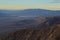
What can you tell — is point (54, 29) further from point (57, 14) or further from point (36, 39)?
point (57, 14)

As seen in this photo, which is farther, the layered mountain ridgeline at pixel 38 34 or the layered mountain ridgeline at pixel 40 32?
the layered mountain ridgeline at pixel 40 32

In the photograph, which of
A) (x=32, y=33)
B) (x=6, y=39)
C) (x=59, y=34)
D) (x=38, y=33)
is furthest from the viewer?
(x=6, y=39)

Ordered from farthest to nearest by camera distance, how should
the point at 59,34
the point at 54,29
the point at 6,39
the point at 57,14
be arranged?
1. the point at 57,14
2. the point at 6,39
3. the point at 54,29
4. the point at 59,34

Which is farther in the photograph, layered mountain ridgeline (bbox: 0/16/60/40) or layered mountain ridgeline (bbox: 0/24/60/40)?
layered mountain ridgeline (bbox: 0/16/60/40)

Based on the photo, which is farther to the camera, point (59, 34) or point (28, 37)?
point (28, 37)

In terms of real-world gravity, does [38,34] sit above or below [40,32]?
below

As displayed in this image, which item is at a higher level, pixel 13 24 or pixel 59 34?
pixel 59 34

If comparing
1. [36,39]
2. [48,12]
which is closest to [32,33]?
[36,39]

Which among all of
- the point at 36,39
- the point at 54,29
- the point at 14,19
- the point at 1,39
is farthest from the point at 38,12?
the point at 54,29

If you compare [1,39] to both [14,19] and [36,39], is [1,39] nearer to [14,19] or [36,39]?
[36,39]
